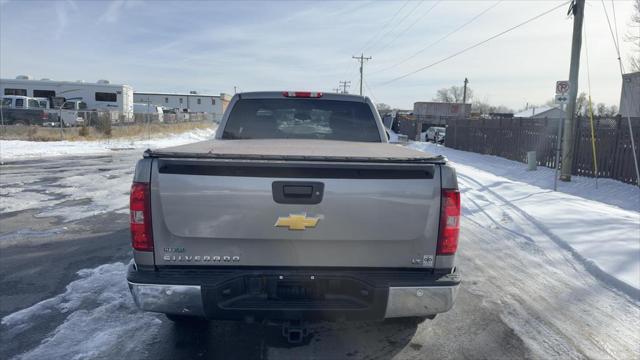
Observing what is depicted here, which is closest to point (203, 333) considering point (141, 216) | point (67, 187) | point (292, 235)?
point (141, 216)

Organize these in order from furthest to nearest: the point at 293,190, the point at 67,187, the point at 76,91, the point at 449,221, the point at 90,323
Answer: the point at 76,91 < the point at 67,187 < the point at 90,323 < the point at 449,221 < the point at 293,190

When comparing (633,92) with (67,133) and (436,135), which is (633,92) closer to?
(436,135)

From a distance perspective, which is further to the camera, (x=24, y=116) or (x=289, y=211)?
(x=24, y=116)

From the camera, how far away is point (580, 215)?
8.84m

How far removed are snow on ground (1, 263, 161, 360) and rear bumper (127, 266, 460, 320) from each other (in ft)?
3.07

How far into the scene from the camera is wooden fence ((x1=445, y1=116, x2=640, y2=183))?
13438 millimetres

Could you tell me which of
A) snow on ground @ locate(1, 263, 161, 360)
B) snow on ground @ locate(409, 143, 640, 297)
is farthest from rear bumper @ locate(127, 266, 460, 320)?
snow on ground @ locate(409, 143, 640, 297)

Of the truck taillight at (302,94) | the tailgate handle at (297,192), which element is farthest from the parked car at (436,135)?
the tailgate handle at (297,192)

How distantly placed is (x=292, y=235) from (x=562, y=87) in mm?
13009

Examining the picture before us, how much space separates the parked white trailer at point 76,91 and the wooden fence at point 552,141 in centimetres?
3281

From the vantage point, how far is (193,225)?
288cm

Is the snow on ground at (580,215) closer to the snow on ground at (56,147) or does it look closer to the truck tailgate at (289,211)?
the truck tailgate at (289,211)

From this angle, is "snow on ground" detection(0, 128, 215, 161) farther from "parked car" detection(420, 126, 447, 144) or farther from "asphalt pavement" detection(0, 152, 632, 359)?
"parked car" detection(420, 126, 447, 144)

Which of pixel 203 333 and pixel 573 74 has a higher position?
pixel 573 74
